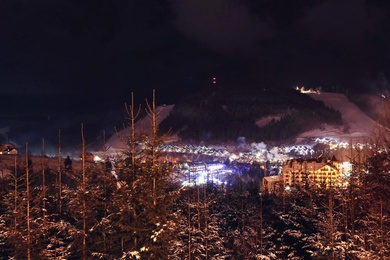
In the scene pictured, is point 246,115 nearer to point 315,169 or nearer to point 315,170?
point 315,169

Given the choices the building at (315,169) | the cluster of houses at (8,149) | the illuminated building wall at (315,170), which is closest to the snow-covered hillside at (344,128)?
the cluster of houses at (8,149)

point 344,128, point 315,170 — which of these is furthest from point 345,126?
point 315,170

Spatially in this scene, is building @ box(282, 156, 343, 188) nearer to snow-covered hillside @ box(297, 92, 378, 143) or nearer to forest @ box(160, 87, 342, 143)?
snow-covered hillside @ box(297, 92, 378, 143)

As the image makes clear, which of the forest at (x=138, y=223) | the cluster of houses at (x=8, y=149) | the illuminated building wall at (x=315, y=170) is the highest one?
the forest at (x=138, y=223)

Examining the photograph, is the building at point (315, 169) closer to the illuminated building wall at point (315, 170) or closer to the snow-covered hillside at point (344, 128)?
the illuminated building wall at point (315, 170)

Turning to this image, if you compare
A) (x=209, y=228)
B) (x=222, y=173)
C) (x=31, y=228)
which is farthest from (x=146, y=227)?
(x=222, y=173)

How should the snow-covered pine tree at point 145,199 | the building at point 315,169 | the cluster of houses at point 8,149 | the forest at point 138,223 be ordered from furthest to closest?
the cluster of houses at point 8,149 → the building at point 315,169 → the forest at point 138,223 → the snow-covered pine tree at point 145,199
